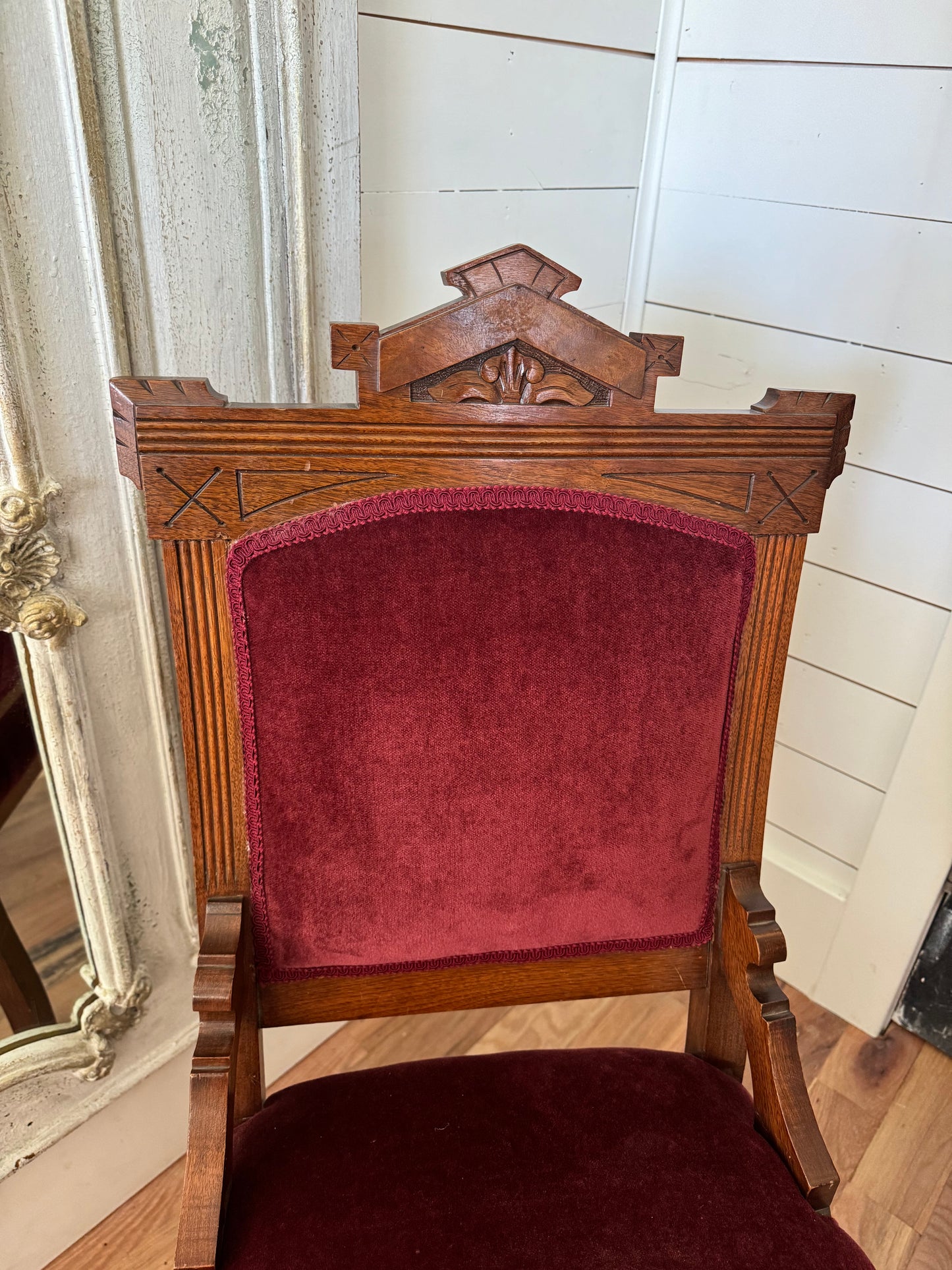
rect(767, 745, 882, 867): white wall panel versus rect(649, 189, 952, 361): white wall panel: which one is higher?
rect(649, 189, 952, 361): white wall panel

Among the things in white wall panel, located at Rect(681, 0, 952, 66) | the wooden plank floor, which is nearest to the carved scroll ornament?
the wooden plank floor

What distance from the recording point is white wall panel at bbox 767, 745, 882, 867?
155cm

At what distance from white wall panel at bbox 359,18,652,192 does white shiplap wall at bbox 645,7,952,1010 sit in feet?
0.44

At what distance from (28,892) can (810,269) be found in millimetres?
1302

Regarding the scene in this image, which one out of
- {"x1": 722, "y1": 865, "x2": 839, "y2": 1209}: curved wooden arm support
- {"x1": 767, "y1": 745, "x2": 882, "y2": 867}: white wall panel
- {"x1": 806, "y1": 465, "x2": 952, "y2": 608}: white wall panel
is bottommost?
{"x1": 767, "y1": 745, "x2": 882, "y2": 867}: white wall panel

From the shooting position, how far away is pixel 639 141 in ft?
4.64

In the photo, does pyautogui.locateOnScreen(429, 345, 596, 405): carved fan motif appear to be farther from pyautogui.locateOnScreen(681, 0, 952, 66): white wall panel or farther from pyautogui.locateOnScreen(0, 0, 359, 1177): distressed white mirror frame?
pyautogui.locateOnScreen(681, 0, 952, 66): white wall panel

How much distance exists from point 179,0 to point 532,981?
0.99 m

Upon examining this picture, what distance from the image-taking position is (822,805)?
5.26ft

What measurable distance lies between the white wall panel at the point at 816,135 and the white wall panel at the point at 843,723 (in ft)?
2.26

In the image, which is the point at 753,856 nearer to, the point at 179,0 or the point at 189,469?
the point at 189,469

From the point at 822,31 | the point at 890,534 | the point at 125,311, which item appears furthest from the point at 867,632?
the point at 125,311

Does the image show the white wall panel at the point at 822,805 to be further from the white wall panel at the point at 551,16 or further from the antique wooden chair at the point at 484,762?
the white wall panel at the point at 551,16

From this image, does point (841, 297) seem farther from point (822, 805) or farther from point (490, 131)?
point (822, 805)
